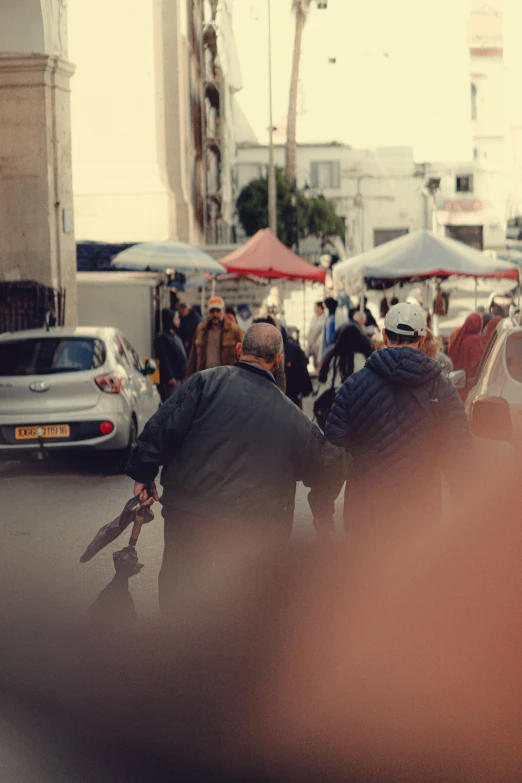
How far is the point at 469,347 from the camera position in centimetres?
1552

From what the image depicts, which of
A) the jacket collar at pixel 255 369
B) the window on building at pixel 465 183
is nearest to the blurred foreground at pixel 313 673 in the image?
the jacket collar at pixel 255 369

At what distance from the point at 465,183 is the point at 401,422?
2783 inches

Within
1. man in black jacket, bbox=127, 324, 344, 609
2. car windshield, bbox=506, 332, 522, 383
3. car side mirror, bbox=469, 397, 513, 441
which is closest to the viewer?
man in black jacket, bbox=127, 324, 344, 609

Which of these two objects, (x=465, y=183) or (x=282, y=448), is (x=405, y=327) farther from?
(x=465, y=183)

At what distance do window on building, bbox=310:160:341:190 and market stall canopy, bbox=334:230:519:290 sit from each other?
5350cm

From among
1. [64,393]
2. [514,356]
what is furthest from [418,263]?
[514,356]

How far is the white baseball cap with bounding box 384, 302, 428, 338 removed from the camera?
6.03 metres

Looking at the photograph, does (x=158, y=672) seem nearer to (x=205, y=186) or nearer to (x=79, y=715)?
(x=79, y=715)

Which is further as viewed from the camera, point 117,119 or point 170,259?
point 117,119

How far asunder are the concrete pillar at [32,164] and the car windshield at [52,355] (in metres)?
8.21

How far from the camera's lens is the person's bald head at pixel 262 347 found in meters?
5.20

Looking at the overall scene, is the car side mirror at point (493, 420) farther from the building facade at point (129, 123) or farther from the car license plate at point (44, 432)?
the building facade at point (129, 123)

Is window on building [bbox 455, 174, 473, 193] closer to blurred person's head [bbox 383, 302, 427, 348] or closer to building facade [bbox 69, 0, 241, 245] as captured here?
building facade [bbox 69, 0, 241, 245]

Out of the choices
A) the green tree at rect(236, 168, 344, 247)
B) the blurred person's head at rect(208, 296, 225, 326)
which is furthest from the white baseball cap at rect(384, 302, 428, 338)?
the green tree at rect(236, 168, 344, 247)
